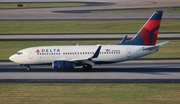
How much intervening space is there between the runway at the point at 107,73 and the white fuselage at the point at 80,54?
1.32 m

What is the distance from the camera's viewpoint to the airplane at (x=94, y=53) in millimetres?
57919

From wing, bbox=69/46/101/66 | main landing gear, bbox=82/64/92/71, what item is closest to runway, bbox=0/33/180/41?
main landing gear, bbox=82/64/92/71

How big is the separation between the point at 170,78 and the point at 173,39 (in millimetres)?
29192

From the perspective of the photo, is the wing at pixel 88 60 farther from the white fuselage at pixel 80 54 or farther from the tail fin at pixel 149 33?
the tail fin at pixel 149 33

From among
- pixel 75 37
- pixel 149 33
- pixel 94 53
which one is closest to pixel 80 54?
pixel 94 53

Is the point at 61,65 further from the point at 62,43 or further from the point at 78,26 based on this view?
the point at 78,26

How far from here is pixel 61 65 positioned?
57.3 meters

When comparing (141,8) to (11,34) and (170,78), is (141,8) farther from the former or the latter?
(170,78)
